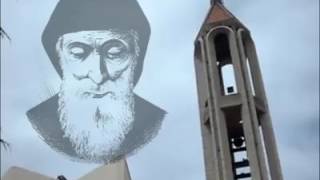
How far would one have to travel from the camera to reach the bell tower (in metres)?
26.1

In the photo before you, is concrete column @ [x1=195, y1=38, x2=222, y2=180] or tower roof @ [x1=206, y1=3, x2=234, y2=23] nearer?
concrete column @ [x1=195, y1=38, x2=222, y2=180]

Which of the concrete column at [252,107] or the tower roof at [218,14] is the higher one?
the tower roof at [218,14]

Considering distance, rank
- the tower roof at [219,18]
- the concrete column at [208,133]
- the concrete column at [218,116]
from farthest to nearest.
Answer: the tower roof at [219,18]
the concrete column at [208,133]
the concrete column at [218,116]

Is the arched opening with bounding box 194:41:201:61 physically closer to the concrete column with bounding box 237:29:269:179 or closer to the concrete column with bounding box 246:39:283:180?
the concrete column with bounding box 237:29:269:179

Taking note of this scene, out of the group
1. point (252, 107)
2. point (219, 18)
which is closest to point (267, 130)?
point (252, 107)

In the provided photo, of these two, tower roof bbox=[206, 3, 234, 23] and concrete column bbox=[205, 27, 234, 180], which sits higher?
tower roof bbox=[206, 3, 234, 23]

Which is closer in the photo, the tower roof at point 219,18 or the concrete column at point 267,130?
the concrete column at point 267,130

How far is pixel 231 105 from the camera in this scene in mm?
27750

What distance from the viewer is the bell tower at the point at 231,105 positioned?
85.5ft

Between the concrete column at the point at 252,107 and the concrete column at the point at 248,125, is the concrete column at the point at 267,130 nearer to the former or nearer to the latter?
the concrete column at the point at 252,107

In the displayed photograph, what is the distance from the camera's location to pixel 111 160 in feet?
96.3

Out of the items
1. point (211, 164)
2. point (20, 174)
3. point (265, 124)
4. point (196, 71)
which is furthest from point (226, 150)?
point (20, 174)

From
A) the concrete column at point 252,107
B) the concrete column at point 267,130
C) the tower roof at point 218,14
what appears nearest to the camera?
the concrete column at point 252,107

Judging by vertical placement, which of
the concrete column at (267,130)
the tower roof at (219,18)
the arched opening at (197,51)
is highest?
the tower roof at (219,18)
